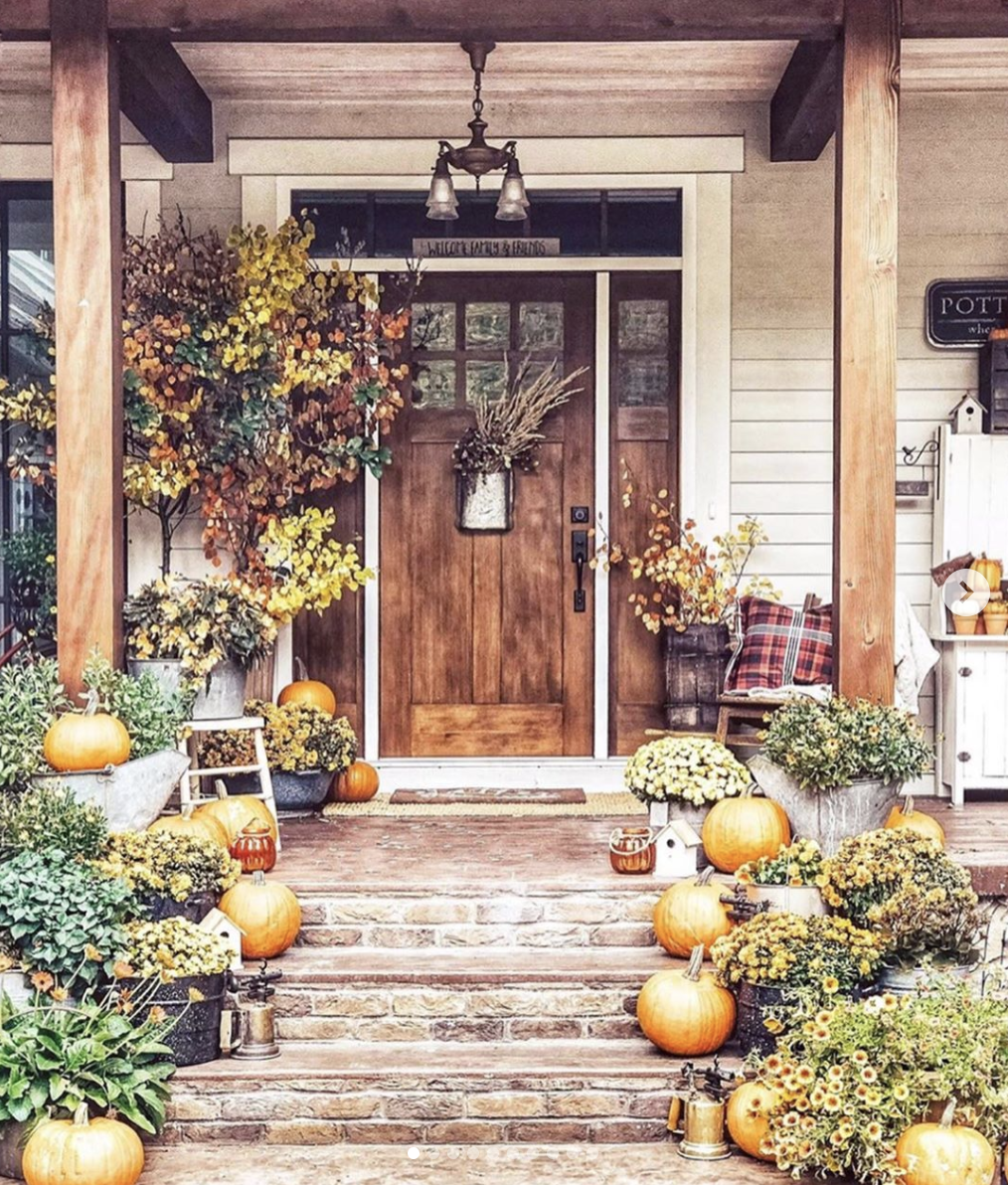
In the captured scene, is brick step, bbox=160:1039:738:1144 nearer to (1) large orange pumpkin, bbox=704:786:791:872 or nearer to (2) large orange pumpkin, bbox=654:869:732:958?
(2) large orange pumpkin, bbox=654:869:732:958

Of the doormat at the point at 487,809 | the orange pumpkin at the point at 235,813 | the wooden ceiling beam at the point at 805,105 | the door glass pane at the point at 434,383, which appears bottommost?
the doormat at the point at 487,809

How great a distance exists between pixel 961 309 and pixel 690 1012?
409 cm

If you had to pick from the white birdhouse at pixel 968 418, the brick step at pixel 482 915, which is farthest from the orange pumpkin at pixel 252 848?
the white birdhouse at pixel 968 418

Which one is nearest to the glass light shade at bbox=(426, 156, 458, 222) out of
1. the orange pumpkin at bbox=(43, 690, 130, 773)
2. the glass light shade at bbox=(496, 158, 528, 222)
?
the glass light shade at bbox=(496, 158, 528, 222)

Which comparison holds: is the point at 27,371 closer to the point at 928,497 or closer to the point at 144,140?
the point at 144,140

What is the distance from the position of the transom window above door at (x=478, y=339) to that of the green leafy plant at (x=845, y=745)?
2.75 meters

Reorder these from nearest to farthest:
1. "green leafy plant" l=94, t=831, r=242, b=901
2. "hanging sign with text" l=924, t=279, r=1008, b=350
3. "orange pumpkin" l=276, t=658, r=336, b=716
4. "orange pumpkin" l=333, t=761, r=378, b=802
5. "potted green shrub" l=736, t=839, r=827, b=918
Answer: "green leafy plant" l=94, t=831, r=242, b=901 < "potted green shrub" l=736, t=839, r=827, b=918 < "orange pumpkin" l=333, t=761, r=378, b=802 < "orange pumpkin" l=276, t=658, r=336, b=716 < "hanging sign with text" l=924, t=279, r=1008, b=350

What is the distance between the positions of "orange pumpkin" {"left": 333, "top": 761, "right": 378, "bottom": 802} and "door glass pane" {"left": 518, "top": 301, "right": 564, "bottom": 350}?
83.3 inches

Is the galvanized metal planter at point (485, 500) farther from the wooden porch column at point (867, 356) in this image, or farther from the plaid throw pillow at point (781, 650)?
the wooden porch column at point (867, 356)

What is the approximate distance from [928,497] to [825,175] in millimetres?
1567

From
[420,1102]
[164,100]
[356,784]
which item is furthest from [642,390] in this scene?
[420,1102]

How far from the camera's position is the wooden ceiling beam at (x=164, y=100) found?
6086 mm

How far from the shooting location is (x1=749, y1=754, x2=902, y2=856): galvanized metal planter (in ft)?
17.3

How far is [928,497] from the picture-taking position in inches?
292
